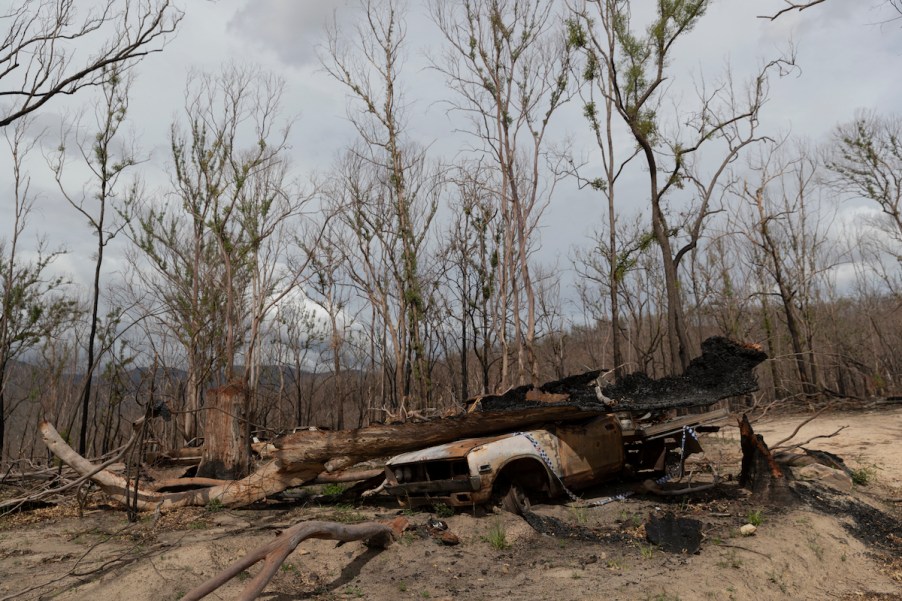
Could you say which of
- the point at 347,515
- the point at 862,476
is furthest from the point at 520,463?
the point at 862,476

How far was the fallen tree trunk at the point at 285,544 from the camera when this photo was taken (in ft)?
12.7

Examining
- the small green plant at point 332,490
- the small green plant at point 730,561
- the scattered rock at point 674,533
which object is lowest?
the small green plant at point 730,561

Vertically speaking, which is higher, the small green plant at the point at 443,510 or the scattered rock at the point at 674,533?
the small green plant at the point at 443,510

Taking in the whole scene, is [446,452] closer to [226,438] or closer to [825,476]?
[226,438]

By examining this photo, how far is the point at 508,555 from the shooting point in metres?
6.01

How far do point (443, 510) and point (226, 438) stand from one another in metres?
4.03

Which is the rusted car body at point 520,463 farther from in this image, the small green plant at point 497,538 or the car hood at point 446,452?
the small green plant at point 497,538

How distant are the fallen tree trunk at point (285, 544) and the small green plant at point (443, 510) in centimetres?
62

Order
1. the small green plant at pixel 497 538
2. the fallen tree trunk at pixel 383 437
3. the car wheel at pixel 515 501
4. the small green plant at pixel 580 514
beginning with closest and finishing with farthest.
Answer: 1. the small green plant at pixel 497 538
2. the small green plant at pixel 580 514
3. the car wheel at pixel 515 501
4. the fallen tree trunk at pixel 383 437

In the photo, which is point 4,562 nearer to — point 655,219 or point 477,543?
point 477,543

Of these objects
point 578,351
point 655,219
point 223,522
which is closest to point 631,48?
point 655,219

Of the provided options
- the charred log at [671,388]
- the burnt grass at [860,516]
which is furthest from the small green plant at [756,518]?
the charred log at [671,388]

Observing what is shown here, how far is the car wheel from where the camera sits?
7081 mm

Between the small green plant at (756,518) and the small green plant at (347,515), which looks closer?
the small green plant at (756,518)
